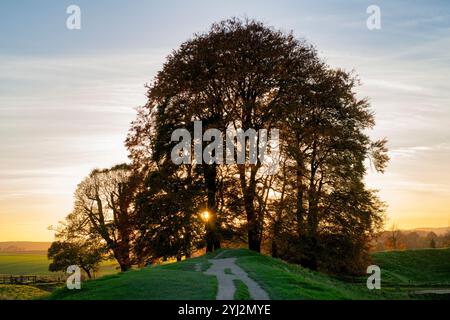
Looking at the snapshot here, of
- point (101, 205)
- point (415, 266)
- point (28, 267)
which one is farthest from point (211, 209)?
point (28, 267)

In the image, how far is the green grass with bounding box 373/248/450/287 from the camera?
177 feet

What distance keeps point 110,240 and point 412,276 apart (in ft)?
118

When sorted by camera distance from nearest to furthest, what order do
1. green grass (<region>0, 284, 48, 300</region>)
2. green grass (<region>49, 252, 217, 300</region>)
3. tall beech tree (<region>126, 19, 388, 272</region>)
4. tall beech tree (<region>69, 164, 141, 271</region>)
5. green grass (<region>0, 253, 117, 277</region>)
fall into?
green grass (<region>49, 252, 217, 300</region>) < green grass (<region>0, 284, 48, 300</region>) < tall beech tree (<region>126, 19, 388, 272</region>) < tall beech tree (<region>69, 164, 141, 271</region>) < green grass (<region>0, 253, 117, 277</region>)

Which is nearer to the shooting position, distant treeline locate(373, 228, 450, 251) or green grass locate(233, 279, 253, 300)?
green grass locate(233, 279, 253, 300)

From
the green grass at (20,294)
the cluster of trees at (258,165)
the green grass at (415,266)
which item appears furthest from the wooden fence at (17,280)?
the green grass at (415,266)

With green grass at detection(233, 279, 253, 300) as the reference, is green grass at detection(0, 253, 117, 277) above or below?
below

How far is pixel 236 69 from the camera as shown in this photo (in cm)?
4166

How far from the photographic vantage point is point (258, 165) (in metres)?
42.0

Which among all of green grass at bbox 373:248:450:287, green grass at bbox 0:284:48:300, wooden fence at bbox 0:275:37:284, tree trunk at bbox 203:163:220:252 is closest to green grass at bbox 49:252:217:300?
green grass at bbox 0:284:48:300

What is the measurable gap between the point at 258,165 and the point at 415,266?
31831 millimetres

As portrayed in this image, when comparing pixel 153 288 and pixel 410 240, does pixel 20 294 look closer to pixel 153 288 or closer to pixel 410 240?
pixel 153 288

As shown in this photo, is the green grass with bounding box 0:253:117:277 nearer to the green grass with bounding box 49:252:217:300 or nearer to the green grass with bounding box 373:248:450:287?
the green grass with bounding box 373:248:450:287

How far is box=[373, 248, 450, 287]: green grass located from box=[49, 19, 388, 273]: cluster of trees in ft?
33.6

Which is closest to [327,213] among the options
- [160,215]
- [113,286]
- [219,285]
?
[160,215]
